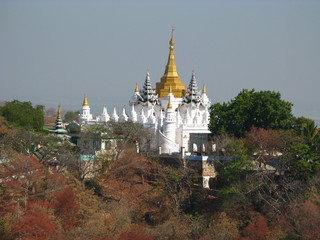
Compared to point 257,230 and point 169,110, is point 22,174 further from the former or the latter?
point 169,110

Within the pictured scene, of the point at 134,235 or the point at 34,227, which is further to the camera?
the point at 34,227

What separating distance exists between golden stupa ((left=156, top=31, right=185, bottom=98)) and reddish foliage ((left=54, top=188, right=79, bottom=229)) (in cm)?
2099

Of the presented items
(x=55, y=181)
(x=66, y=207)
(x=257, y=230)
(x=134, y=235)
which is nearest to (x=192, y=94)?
(x=55, y=181)

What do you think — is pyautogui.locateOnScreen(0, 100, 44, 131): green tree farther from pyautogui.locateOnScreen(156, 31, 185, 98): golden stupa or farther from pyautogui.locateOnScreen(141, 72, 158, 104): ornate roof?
pyautogui.locateOnScreen(156, 31, 185, 98): golden stupa

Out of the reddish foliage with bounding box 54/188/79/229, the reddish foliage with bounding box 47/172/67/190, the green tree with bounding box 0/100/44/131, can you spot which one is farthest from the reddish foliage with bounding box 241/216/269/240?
the green tree with bounding box 0/100/44/131

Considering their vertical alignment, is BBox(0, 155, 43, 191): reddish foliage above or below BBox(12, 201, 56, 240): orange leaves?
above

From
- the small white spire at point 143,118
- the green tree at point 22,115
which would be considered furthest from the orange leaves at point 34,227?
the small white spire at point 143,118

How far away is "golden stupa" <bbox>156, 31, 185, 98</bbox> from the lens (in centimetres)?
5444

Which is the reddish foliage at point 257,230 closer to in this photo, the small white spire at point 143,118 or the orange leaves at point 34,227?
the orange leaves at point 34,227

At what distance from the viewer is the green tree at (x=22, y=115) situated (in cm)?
4952

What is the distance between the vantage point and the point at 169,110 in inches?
1892

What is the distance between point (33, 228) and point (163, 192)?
7.51m

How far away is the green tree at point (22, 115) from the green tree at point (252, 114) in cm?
1192

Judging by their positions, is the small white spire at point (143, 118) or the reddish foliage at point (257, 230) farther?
the small white spire at point (143, 118)
